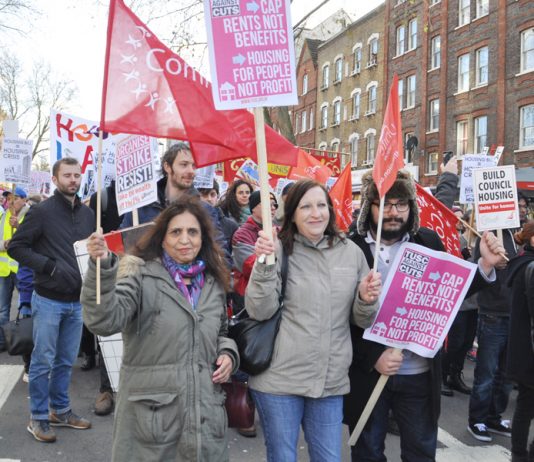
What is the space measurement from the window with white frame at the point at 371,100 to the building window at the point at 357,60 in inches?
74.8

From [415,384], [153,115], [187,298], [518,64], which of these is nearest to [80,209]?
[153,115]

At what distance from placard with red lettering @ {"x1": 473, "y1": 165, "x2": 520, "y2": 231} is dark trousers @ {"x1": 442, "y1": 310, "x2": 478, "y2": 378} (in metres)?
2.43

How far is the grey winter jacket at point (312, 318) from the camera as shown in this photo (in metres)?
2.75

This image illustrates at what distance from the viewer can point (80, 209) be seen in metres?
4.62

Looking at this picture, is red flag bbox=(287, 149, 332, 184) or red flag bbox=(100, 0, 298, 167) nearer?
red flag bbox=(100, 0, 298, 167)

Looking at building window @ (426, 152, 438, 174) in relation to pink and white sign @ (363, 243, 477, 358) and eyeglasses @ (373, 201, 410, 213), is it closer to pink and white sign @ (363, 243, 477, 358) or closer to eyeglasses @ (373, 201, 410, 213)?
eyeglasses @ (373, 201, 410, 213)

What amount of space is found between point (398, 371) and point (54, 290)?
263 centimetres

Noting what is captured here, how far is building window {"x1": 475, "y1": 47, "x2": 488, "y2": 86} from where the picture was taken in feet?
82.3

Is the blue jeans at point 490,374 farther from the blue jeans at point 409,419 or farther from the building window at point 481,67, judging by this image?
the building window at point 481,67

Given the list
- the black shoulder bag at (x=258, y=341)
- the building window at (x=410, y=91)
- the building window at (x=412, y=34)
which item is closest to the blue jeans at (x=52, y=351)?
the black shoulder bag at (x=258, y=341)

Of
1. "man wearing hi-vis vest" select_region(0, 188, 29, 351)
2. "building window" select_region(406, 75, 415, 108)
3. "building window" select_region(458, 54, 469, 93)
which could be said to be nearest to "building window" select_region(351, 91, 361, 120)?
"building window" select_region(406, 75, 415, 108)

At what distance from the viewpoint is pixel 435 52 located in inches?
1109

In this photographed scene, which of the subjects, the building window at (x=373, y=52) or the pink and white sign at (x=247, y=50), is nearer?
the pink and white sign at (x=247, y=50)

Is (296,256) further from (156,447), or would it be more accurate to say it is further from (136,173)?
(136,173)
